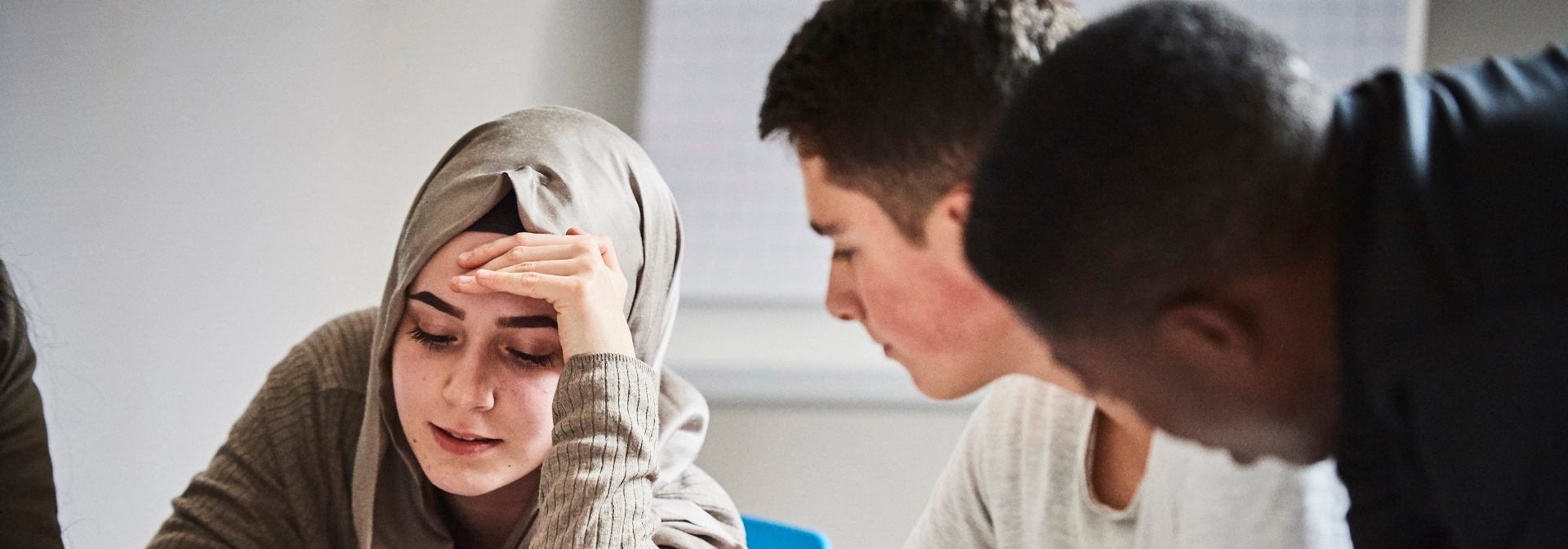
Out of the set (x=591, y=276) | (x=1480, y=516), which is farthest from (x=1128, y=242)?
(x=591, y=276)

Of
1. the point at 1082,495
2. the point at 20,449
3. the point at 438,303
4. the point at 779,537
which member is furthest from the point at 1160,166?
the point at 779,537

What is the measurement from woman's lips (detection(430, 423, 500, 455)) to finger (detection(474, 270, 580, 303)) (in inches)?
6.6

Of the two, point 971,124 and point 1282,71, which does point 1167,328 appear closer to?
point 1282,71

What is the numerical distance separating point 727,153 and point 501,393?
1177 millimetres

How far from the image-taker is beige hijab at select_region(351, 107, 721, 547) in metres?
1.31

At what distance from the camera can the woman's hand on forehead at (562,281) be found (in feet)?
4.01

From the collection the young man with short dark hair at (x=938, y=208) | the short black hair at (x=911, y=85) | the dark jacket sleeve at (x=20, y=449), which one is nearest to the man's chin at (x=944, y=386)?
the young man with short dark hair at (x=938, y=208)

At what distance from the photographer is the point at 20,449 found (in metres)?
1.05

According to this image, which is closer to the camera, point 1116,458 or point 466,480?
point 1116,458

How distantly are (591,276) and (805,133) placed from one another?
389mm

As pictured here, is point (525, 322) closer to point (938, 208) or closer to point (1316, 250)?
point (938, 208)

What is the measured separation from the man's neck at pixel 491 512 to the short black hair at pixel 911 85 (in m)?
0.68

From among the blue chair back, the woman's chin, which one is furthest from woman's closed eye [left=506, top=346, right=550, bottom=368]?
the blue chair back

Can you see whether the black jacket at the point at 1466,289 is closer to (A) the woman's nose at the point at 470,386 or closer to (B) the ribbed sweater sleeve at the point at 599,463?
(B) the ribbed sweater sleeve at the point at 599,463
